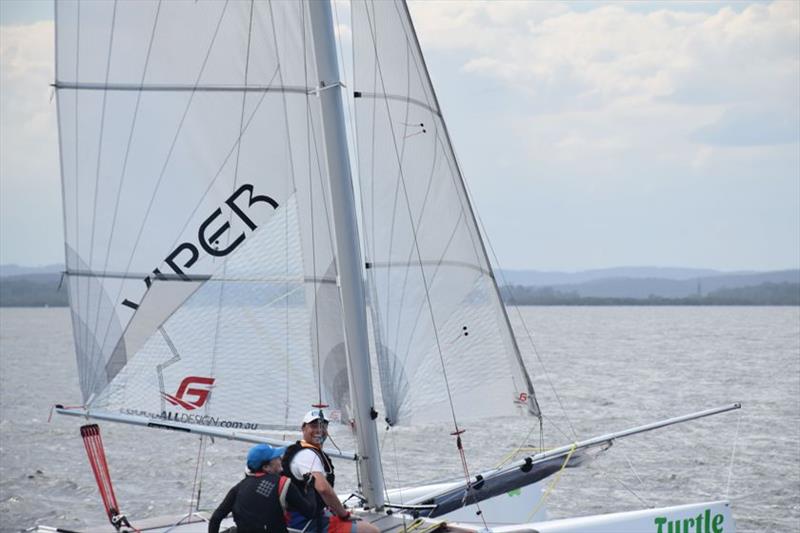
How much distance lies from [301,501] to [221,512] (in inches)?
25.2

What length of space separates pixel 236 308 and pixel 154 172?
4.45ft

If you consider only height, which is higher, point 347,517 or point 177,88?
point 177,88

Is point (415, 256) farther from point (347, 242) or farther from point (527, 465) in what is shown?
point (527, 465)

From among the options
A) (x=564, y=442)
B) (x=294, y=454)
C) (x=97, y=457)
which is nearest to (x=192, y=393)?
(x=97, y=457)

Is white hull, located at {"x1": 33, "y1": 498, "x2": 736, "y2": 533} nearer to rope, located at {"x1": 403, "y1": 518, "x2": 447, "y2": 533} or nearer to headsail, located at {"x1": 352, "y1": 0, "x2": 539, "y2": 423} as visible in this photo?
rope, located at {"x1": 403, "y1": 518, "x2": 447, "y2": 533}

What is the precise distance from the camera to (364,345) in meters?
9.99

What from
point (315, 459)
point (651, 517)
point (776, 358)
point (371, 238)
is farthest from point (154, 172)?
point (776, 358)

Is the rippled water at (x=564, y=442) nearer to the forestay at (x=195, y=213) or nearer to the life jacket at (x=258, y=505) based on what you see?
the forestay at (x=195, y=213)

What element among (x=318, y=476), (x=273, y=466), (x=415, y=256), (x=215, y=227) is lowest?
(x=318, y=476)

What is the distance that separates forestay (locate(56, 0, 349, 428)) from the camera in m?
9.62

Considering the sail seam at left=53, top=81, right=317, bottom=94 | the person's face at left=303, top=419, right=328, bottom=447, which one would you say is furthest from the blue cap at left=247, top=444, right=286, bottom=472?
the sail seam at left=53, top=81, right=317, bottom=94

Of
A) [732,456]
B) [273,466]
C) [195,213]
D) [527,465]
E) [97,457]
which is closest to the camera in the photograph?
[273,466]

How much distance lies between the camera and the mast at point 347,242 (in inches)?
381

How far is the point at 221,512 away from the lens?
8281mm
